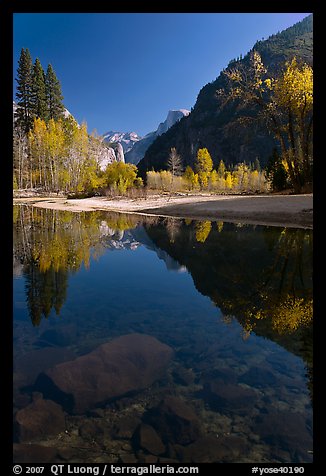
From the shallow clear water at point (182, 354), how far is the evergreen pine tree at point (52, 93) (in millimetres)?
71572

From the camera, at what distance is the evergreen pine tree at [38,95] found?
63062 mm

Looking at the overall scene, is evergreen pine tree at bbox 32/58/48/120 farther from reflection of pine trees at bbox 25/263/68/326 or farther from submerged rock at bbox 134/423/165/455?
submerged rock at bbox 134/423/165/455

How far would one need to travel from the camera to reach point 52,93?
221ft

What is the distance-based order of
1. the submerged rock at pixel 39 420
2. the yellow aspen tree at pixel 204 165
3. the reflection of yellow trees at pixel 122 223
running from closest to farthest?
the submerged rock at pixel 39 420
the reflection of yellow trees at pixel 122 223
the yellow aspen tree at pixel 204 165

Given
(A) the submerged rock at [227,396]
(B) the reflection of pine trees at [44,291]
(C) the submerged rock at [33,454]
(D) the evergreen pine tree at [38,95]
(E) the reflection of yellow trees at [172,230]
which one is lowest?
(C) the submerged rock at [33,454]

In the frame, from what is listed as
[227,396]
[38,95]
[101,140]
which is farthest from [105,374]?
[38,95]

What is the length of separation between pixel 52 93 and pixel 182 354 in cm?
7868

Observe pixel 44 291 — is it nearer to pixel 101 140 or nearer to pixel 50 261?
pixel 50 261

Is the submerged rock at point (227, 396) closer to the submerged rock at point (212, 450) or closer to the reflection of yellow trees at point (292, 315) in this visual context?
the submerged rock at point (212, 450)

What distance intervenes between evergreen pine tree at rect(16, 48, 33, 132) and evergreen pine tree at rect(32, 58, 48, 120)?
90 centimetres

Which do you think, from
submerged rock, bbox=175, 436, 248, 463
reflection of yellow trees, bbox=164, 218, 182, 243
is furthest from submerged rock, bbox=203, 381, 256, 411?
reflection of yellow trees, bbox=164, 218, 182, 243

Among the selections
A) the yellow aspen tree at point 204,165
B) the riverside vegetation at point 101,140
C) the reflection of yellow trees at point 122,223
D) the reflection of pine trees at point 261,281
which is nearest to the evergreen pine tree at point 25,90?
the riverside vegetation at point 101,140

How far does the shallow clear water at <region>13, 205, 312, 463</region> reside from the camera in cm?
213
